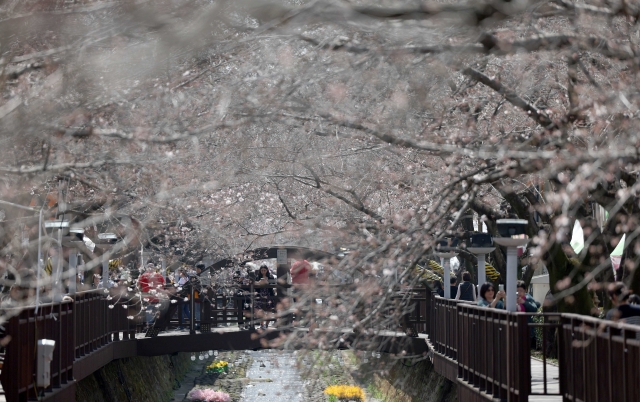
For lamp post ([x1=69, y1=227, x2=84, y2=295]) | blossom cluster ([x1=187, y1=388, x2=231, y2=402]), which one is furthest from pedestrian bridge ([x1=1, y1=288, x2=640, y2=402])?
blossom cluster ([x1=187, y1=388, x2=231, y2=402])

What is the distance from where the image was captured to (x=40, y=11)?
25.0ft

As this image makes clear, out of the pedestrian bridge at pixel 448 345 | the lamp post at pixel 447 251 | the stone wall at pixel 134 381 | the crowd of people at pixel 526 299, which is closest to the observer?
the pedestrian bridge at pixel 448 345

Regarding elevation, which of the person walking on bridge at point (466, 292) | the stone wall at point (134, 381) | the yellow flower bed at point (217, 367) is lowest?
the yellow flower bed at point (217, 367)

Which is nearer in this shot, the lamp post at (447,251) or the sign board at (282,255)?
the lamp post at (447,251)

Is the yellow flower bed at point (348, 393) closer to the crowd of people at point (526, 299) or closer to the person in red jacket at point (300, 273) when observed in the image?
the crowd of people at point (526, 299)

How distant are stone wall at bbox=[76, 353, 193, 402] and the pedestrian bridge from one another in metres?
0.67

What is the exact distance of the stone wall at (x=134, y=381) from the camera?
21.4 meters

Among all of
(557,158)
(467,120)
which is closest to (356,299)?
(557,158)

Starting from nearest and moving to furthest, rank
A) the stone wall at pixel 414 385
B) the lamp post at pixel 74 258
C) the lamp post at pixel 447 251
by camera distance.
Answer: the lamp post at pixel 74 258 → the lamp post at pixel 447 251 → the stone wall at pixel 414 385

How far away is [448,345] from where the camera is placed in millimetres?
18453

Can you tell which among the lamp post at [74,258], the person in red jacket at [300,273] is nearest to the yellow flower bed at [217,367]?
the person in red jacket at [300,273]

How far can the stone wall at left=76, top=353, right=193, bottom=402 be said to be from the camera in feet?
70.2

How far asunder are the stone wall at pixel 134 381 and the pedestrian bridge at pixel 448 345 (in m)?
0.67

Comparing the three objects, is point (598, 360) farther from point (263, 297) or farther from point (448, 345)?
point (263, 297)
